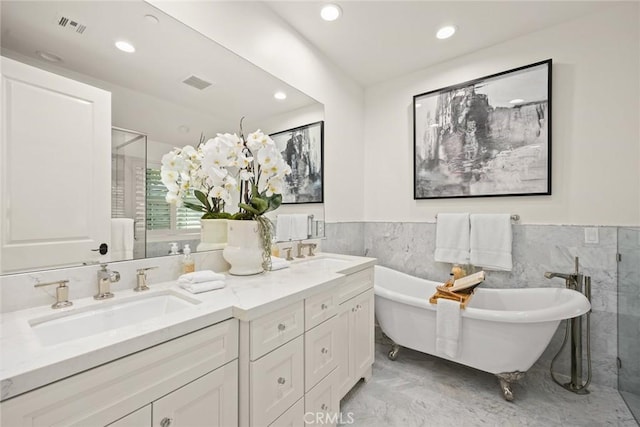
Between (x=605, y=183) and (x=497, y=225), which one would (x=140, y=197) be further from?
(x=605, y=183)

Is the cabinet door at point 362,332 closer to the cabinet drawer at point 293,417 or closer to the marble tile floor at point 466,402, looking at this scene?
the marble tile floor at point 466,402

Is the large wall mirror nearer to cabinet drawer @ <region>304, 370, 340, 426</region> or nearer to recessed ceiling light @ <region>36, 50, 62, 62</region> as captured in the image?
recessed ceiling light @ <region>36, 50, 62, 62</region>

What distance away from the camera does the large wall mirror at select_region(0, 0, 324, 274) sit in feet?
3.02

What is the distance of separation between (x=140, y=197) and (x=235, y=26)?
3.95 ft

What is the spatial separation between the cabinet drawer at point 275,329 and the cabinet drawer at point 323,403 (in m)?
0.35

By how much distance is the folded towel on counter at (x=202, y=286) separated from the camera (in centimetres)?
110

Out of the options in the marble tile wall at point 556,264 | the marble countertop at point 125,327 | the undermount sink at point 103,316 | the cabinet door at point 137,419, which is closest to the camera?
the marble countertop at point 125,327

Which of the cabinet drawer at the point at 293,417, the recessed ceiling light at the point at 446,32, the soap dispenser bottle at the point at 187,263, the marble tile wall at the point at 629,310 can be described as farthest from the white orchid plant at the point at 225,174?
Answer: the marble tile wall at the point at 629,310

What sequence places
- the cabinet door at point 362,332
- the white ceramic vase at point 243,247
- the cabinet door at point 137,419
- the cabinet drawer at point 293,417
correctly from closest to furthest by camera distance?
the cabinet door at point 137,419
the cabinet drawer at point 293,417
the white ceramic vase at point 243,247
the cabinet door at point 362,332

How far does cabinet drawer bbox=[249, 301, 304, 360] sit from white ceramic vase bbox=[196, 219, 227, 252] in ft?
2.13

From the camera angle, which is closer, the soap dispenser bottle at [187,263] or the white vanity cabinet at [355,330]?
the soap dispenser bottle at [187,263]

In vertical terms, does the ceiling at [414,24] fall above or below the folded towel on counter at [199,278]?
above

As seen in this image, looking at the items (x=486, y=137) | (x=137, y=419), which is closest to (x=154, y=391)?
(x=137, y=419)

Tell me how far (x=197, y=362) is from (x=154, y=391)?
0.13 m
